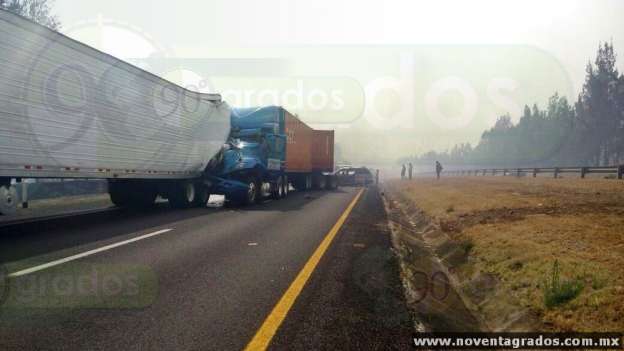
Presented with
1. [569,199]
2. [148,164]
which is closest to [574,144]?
[569,199]

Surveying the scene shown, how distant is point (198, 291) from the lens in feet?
15.8

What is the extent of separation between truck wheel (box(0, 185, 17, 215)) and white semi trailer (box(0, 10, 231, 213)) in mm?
21

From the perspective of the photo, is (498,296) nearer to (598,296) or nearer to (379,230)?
(598,296)

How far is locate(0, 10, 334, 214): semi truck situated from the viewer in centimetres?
832

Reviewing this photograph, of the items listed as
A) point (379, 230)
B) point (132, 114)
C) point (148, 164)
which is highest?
point (132, 114)

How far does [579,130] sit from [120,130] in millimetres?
102455

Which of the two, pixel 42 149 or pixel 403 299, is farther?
pixel 42 149

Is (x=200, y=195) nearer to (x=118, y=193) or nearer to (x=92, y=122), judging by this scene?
(x=118, y=193)

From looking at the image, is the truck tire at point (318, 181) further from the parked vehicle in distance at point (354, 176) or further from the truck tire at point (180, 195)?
the truck tire at point (180, 195)

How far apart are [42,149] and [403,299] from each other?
8161 mm

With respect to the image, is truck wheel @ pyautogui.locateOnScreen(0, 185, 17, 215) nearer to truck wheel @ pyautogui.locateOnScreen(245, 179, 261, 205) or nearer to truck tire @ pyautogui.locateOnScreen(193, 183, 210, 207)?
truck tire @ pyautogui.locateOnScreen(193, 183, 210, 207)

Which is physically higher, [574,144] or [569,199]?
[574,144]

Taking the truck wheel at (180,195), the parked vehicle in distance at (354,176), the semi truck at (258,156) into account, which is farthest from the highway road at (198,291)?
the parked vehicle in distance at (354,176)

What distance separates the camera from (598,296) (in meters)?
4.12
